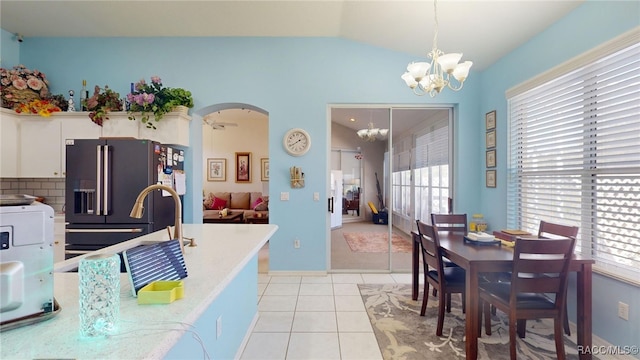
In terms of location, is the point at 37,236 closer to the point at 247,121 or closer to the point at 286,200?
the point at 286,200

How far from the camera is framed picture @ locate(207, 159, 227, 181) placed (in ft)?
24.6

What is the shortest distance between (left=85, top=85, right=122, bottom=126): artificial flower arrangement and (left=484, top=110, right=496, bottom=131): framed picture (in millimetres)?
4871

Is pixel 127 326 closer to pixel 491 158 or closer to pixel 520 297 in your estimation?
pixel 520 297

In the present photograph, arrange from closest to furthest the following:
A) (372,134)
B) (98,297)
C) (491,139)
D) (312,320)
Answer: (98,297) → (312,320) → (491,139) → (372,134)

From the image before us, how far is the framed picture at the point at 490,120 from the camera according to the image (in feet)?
11.7

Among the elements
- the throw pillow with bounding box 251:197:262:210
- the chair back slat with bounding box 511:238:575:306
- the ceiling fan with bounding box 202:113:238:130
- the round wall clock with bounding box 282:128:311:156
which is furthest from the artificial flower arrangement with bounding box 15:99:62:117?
the chair back slat with bounding box 511:238:575:306

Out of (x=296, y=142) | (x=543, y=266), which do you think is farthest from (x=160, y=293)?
(x=296, y=142)

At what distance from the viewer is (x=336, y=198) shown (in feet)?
13.9

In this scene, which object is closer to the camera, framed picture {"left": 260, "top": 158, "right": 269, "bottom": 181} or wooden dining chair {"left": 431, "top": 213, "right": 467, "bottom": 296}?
wooden dining chair {"left": 431, "top": 213, "right": 467, "bottom": 296}

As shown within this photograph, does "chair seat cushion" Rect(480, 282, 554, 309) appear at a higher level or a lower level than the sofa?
lower

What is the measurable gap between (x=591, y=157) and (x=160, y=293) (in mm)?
3219

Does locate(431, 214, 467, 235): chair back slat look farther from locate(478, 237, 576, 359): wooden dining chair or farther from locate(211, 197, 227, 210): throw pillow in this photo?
locate(211, 197, 227, 210): throw pillow

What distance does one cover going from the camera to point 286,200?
154 inches

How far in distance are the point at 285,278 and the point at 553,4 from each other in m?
4.14
